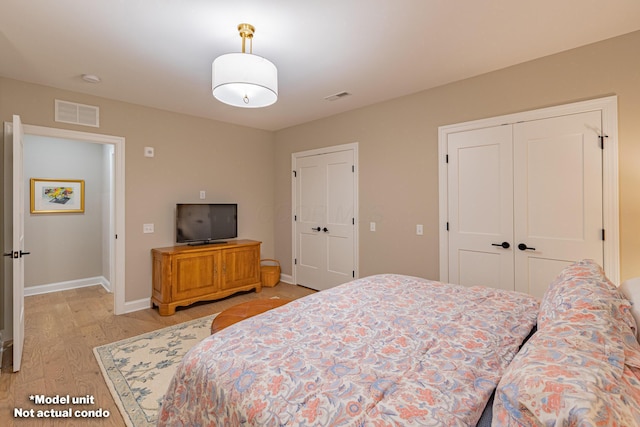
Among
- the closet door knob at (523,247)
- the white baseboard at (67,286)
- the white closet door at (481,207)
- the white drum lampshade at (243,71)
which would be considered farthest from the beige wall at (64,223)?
the closet door knob at (523,247)

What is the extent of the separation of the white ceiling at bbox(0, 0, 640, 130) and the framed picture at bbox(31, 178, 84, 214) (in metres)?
2.13

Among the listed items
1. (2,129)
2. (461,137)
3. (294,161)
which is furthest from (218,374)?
(294,161)

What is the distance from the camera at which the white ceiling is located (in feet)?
6.54

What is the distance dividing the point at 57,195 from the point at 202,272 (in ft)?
9.23

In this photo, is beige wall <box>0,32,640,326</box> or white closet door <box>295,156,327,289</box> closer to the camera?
beige wall <box>0,32,640,326</box>

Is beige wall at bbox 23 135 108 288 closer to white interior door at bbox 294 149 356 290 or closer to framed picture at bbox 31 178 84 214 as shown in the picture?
framed picture at bbox 31 178 84 214

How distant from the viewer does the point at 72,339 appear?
117 inches

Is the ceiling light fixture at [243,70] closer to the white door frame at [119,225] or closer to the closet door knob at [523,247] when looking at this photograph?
the white door frame at [119,225]

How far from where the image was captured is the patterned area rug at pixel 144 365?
6.52 ft

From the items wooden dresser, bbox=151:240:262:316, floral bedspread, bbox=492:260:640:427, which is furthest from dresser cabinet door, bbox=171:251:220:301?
floral bedspread, bbox=492:260:640:427

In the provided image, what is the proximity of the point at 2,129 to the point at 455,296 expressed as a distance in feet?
14.1

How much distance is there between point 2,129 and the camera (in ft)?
9.70

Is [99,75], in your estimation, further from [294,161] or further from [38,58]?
[294,161]

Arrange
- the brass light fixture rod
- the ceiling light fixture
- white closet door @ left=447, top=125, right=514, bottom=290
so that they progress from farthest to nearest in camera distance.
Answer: white closet door @ left=447, top=125, right=514, bottom=290
the brass light fixture rod
the ceiling light fixture
